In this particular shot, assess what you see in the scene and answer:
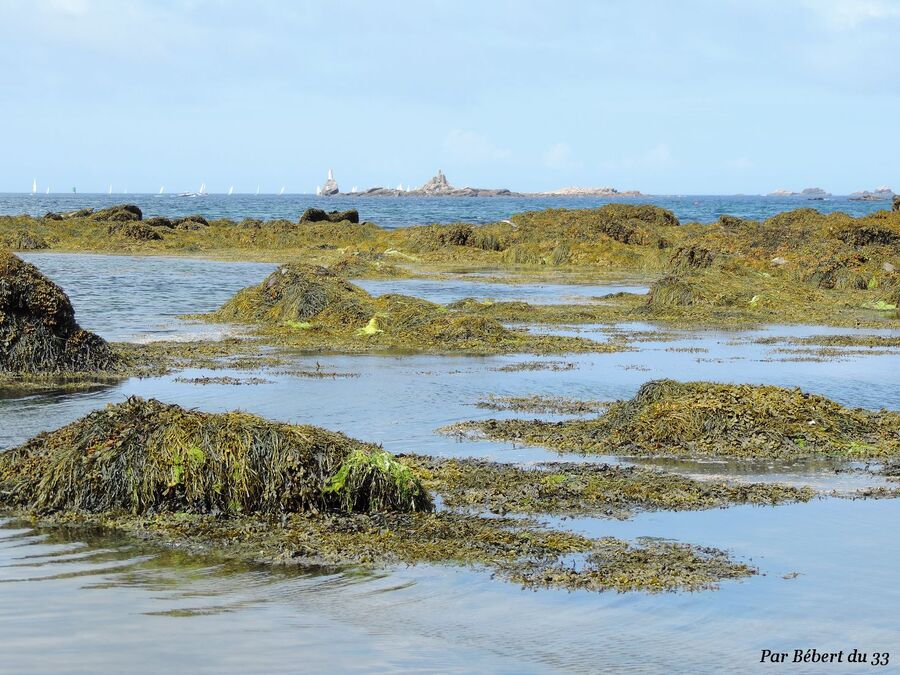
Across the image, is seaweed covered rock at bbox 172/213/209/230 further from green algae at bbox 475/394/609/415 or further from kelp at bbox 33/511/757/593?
kelp at bbox 33/511/757/593

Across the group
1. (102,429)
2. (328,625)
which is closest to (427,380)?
(102,429)

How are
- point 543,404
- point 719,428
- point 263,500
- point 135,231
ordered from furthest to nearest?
point 135,231
point 543,404
point 719,428
point 263,500

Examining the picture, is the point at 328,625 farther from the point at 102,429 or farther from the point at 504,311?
the point at 504,311

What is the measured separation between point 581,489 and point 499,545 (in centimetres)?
177

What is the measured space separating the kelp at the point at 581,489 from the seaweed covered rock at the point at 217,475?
2.36 ft

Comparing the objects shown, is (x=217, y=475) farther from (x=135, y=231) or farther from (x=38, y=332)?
(x=135, y=231)

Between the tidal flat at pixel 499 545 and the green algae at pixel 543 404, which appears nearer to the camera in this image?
the tidal flat at pixel 499 545

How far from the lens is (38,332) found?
1581 centimetres

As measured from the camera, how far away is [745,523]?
8.48 metres

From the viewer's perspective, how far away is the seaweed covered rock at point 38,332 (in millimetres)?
15562

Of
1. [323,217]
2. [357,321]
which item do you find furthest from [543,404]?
[323,217]

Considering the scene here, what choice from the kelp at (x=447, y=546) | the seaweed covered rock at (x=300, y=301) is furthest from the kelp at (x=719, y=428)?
the seaweed covered rock at (x=300, y=301)

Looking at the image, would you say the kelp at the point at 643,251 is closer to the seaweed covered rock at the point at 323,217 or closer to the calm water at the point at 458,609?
the seaweed covered rock at the point at 323,217

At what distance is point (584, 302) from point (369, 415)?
1682 cm
